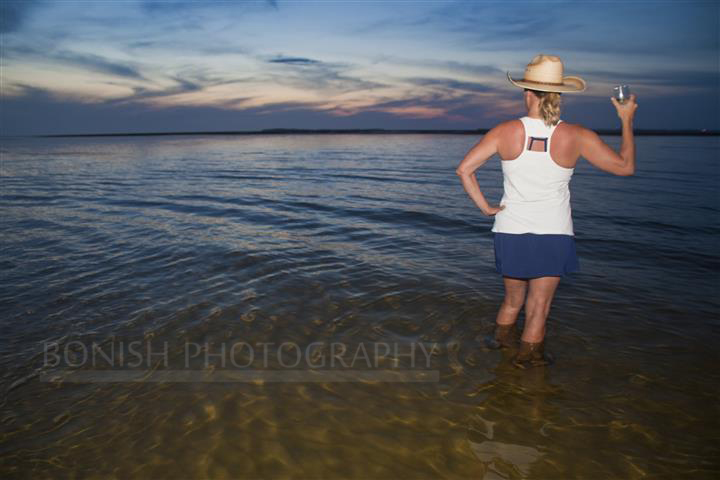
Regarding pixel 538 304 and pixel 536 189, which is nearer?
pixel 536 189

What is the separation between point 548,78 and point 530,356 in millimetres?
2831

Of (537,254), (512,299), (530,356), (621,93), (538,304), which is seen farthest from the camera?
(512,299)

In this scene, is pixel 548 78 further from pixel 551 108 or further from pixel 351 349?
pixel 351 349

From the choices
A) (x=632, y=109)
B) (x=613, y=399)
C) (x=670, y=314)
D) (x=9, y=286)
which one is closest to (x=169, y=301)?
(x=9, y=286)

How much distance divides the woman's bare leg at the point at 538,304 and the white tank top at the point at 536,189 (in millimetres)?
549

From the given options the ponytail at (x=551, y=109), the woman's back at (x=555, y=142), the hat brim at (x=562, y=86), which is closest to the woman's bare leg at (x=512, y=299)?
the woman's back at (x=555, y=142)

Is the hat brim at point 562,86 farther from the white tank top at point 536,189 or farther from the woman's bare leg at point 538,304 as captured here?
the woman's bare leg at point 538,304

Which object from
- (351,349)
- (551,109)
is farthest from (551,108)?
(351,349)

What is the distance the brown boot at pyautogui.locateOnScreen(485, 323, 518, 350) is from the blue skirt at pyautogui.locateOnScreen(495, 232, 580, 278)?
1.06 meters

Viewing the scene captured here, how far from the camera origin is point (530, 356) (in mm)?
4492

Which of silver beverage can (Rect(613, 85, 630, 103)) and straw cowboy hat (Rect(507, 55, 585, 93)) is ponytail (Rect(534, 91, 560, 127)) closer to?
straw cowboy hat (Rect(507, 55, 585, 93))

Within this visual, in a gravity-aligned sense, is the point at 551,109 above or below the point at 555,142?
above

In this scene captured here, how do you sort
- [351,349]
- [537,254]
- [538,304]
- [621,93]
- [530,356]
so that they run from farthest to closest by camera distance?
[351,349] → [530,356] → [538,304] → [537,254] → [621,93]

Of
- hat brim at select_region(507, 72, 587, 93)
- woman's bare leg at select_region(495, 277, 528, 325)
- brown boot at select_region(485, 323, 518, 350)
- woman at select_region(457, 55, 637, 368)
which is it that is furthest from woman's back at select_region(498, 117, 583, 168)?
brown boot at select_region(485, 323, 518, 350)
